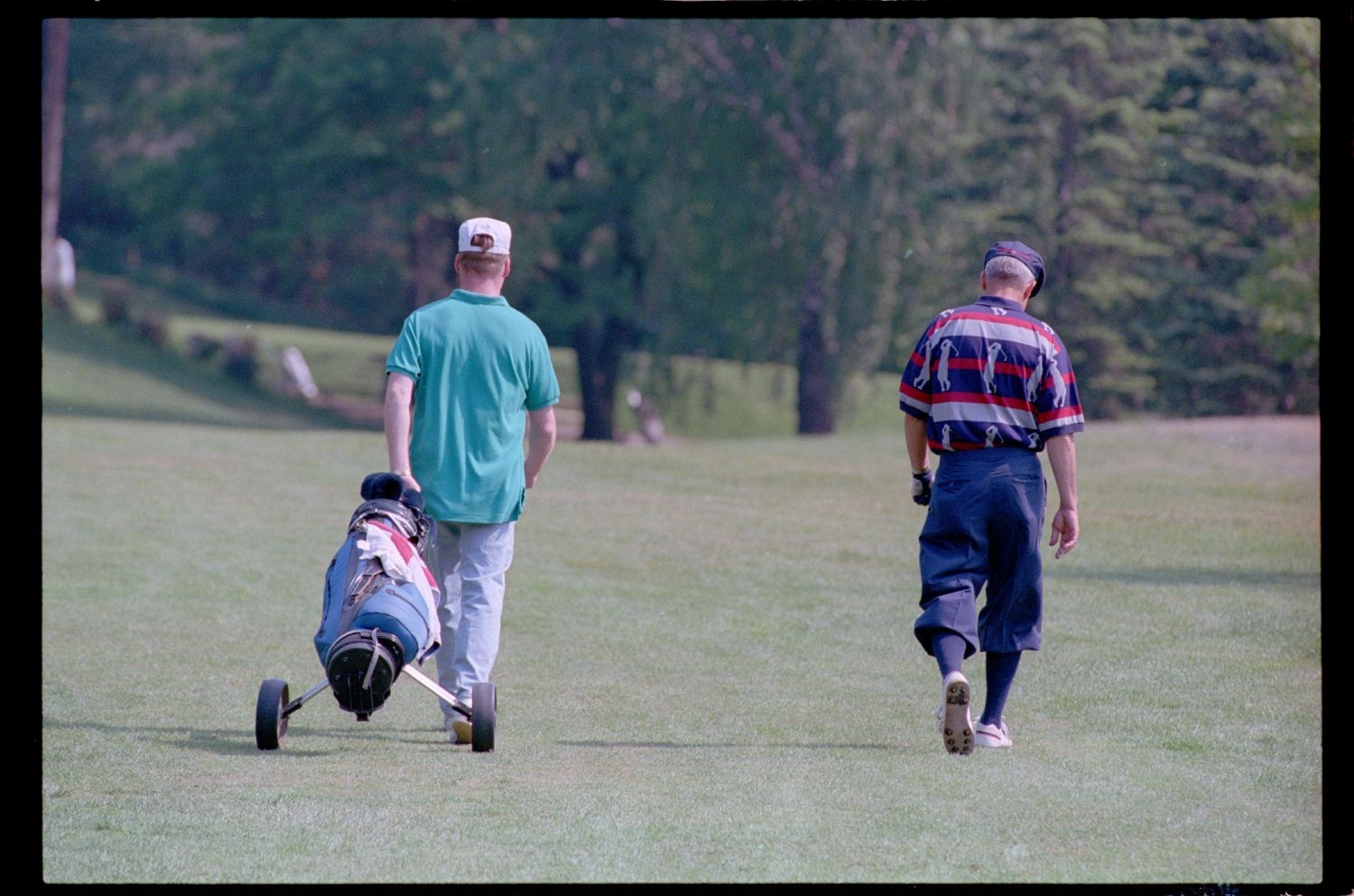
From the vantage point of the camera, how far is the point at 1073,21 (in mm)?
34469

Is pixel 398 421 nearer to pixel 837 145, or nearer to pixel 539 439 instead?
pixel 539 439

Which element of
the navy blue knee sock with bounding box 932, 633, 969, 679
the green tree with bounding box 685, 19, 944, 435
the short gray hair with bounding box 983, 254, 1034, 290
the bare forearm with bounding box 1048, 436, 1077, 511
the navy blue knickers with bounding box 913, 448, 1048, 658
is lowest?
the navy blue knee sock with bounding box 932, 633, 969, 679

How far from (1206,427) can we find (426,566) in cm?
1854

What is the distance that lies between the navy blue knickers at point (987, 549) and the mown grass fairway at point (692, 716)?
45cm

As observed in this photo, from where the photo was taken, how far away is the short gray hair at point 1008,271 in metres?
6.90

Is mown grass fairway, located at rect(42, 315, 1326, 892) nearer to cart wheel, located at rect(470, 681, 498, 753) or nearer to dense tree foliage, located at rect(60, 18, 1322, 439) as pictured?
cart wheel, located at rect(470, 681, 498, 753)

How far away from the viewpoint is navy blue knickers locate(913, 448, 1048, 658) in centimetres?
677

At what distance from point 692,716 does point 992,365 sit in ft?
6.37

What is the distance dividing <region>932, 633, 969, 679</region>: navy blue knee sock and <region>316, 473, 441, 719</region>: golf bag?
1768 millimetres

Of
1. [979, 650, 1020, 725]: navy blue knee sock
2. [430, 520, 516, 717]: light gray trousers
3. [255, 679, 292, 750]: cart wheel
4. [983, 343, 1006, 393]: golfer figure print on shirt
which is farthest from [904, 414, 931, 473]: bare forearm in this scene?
[255, 679, 292, 750]: cart wheel

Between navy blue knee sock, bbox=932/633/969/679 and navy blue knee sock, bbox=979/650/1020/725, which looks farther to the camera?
navy blue knee sock, bbox=979/650/1020/725

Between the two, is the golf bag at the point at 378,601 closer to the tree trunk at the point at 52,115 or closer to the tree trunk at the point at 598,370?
the tree trunk at the point at 598,370

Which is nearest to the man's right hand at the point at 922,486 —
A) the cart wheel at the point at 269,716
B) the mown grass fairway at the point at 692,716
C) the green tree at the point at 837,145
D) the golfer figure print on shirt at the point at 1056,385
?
the golfer figure print on shirt at the point at 1056,385

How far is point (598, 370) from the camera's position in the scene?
120 ft
